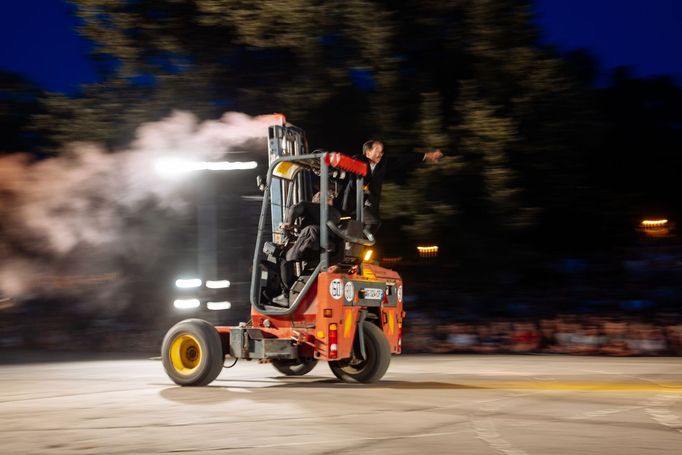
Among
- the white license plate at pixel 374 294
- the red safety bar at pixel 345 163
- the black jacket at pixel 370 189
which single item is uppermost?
the red safety bar at pixel 345 163

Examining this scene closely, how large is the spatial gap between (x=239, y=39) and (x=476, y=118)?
598 centimetres

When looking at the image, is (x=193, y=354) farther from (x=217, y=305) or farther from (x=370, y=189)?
(x=217, y=305)

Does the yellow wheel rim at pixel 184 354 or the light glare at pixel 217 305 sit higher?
the light glare at pixel 217 305

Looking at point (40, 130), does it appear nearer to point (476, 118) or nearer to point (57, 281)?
point (57, 281)

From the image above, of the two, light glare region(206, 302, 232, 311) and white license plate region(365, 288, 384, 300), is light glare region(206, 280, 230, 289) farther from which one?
white license plate region(365, 288, 384, 300)

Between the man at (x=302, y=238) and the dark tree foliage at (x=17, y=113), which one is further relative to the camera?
the dark tree foliage at (x=17, y=113)

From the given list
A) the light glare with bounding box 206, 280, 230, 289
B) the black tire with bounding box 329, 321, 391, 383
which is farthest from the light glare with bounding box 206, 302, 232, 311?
the black tire with bounding box 329, 321, 391, 383

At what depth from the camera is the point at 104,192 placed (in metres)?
22.8

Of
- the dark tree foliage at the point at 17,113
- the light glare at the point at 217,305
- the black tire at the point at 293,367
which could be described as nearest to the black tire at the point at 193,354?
the black tire at the point at 293,367

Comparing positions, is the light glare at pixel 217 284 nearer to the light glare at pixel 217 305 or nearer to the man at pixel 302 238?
A: the light glare at pixel 217 305

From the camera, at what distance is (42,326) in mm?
23562

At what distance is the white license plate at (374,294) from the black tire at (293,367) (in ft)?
5.84

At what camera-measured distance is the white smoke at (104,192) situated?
874 inches

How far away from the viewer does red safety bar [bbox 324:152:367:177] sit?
11948 millimetres
